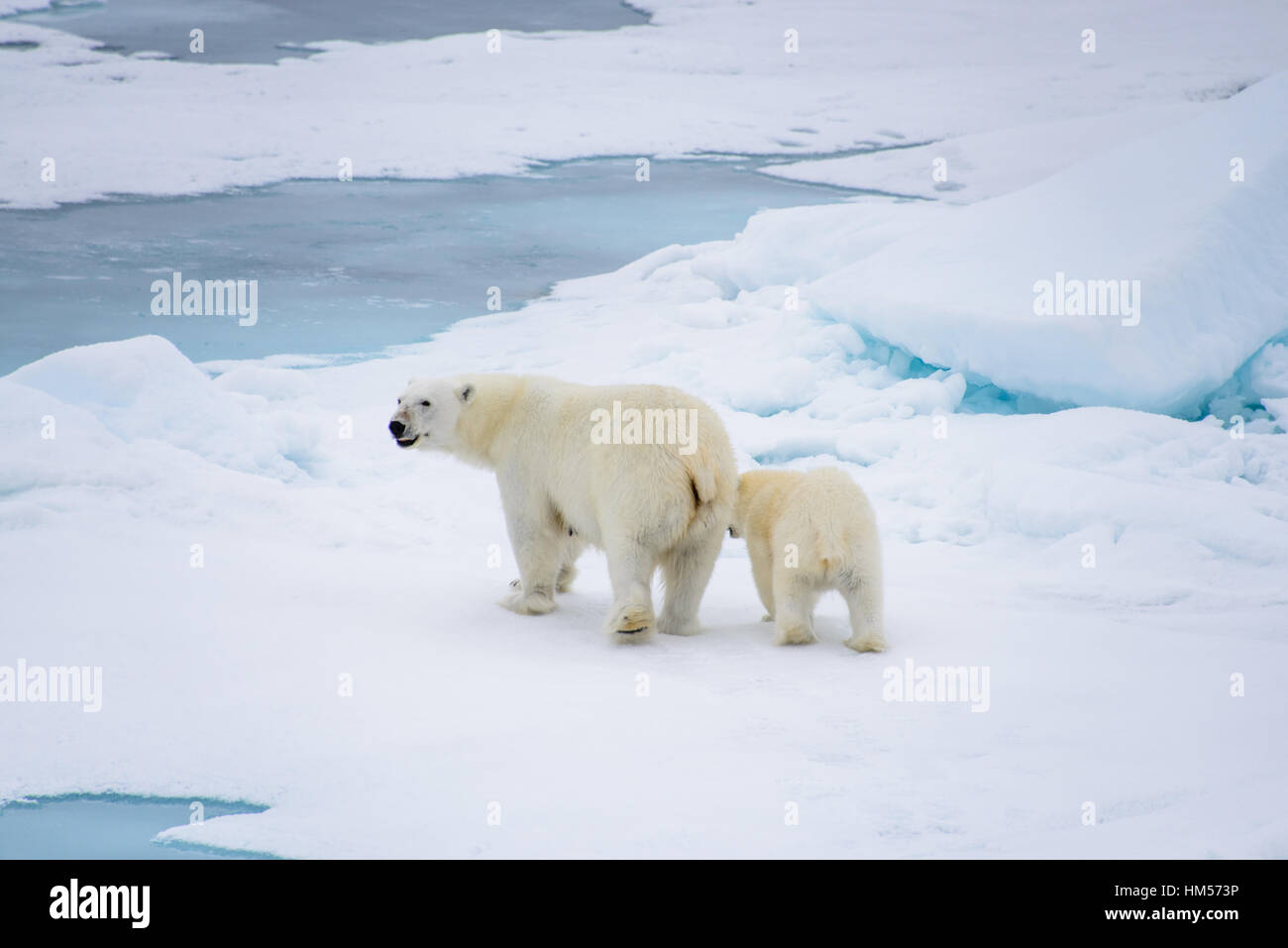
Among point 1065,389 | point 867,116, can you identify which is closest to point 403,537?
point 1065,389

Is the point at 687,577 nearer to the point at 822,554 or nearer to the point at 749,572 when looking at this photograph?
the point at 822,554

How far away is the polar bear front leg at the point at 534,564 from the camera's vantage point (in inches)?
181

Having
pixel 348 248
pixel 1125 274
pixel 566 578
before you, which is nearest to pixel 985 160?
pixel 348 248

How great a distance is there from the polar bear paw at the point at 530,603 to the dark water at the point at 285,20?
67.3 feet

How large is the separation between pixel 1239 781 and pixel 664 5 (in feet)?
99.8

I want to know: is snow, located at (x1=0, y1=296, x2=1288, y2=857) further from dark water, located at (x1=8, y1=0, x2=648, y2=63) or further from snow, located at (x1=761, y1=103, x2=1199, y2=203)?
dark water, located at (x1=8, y1=0, x2=648, y2=63)

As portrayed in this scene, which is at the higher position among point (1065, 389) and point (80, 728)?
point (1065, 389)

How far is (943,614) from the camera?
4.54 meters

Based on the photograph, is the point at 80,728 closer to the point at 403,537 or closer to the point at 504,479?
the point at 504,479

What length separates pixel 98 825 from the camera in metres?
3.01

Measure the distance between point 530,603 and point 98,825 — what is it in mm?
1870

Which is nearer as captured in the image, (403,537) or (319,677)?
(319,677)

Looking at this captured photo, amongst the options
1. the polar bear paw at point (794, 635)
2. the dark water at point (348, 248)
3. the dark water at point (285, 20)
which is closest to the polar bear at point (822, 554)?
the polar bear paw at point (794, 635)
